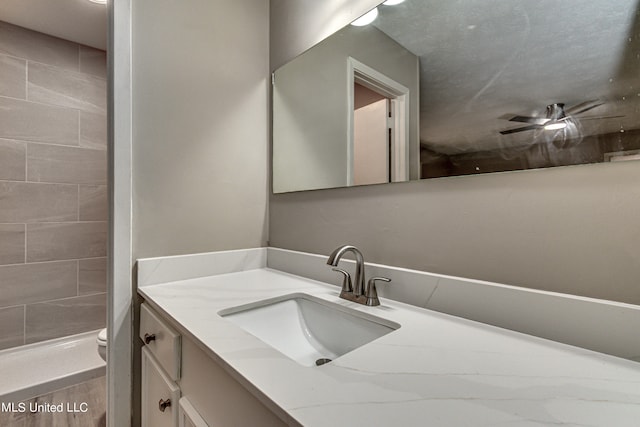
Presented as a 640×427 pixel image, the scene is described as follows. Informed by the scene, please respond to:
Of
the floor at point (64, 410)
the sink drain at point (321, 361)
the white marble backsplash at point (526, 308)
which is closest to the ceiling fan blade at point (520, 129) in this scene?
the white marble backsplash at point (526, 308)

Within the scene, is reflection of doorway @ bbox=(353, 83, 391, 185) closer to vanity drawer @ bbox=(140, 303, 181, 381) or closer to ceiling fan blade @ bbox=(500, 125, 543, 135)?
ceiling fan blade @ bbox=(500, 125, 543, 135)

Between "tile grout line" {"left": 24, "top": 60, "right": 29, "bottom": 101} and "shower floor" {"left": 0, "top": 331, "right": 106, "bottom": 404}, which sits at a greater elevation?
"tile grout line" {"left": 24, "top": 60, "right": 29, "bottom": 101}

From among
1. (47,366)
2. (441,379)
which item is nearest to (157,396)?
(441,379)

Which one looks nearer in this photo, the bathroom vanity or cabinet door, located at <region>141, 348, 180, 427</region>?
the bathroom vanity

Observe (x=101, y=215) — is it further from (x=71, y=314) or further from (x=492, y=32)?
(x=492, y=32)

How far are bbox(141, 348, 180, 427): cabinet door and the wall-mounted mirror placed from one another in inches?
31.5

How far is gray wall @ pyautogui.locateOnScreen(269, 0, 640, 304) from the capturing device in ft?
1.79

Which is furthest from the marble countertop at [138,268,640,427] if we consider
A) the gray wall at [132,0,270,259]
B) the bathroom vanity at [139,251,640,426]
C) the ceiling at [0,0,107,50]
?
the ceiling at [0,0,107,50]

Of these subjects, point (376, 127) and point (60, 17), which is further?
point (60, 17)

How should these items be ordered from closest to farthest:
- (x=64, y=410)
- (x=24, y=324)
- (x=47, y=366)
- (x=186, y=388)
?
(x=186, y=388) < (x=64, y=410) < (x=47, y=366) < (x=24, y=324)

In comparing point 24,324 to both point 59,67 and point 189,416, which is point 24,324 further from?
point 189,416

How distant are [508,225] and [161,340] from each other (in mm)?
972

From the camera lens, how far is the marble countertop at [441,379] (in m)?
0.37

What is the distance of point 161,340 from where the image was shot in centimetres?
82
